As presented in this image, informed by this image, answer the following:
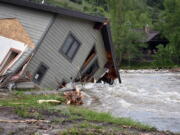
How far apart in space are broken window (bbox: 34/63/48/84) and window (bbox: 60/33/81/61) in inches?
59.6

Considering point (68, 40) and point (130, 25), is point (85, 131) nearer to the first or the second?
point (68, 40)

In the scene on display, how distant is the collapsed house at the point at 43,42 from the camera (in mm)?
19420

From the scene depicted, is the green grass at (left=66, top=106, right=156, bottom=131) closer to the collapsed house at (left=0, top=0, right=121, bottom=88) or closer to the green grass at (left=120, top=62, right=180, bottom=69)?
the collapsed house at (left=0, top=0, right=121, bottom=88)

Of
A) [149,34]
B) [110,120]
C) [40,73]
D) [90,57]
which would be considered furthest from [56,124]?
[149,34]

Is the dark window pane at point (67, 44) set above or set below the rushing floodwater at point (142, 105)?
above

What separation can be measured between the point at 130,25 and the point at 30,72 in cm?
4634

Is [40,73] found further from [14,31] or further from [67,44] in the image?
[67,44]

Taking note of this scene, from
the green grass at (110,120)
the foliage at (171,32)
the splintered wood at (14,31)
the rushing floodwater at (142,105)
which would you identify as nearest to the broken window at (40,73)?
the splintered wood at (14,31)

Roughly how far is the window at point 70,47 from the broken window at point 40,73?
1.51 meters

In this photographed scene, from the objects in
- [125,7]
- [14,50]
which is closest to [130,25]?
[125,7]

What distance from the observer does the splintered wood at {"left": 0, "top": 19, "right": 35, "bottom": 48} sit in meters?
19.8

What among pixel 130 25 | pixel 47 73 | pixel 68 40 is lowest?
pixel 47 73

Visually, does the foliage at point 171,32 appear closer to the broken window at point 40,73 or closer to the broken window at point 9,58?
the broken window at point 40,73

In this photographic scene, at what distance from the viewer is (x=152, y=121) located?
48.4 feet
